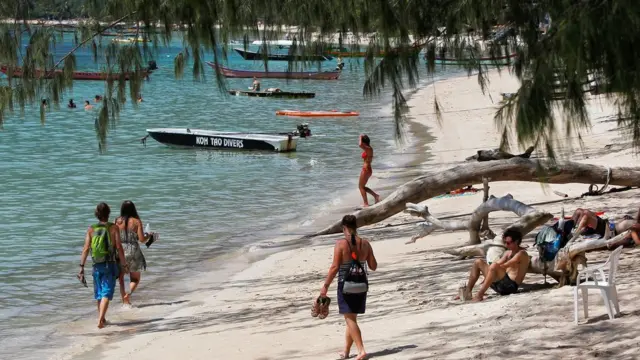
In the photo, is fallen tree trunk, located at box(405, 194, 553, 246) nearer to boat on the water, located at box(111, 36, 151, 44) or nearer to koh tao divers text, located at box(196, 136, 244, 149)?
boat on the water, located at box(111, 36, 151, 44)

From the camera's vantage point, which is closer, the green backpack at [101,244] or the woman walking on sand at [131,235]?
the green backpack at [101,244]

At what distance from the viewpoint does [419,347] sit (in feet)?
30.1

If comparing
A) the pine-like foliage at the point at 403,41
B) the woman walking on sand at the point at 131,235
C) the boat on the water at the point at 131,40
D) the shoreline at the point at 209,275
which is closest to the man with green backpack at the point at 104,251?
the woman walking on sand at the point at 131,235

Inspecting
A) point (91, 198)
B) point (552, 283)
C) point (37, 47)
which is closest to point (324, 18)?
point (37, 47)

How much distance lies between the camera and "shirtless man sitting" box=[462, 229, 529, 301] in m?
10.4

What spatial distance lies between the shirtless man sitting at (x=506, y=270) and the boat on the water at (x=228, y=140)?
22224 mm

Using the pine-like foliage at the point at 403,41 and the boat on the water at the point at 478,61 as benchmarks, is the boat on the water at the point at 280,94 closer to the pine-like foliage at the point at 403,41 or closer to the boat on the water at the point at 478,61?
the pine-like foliage at the point at 403,41

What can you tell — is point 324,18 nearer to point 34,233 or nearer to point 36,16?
point 36,16

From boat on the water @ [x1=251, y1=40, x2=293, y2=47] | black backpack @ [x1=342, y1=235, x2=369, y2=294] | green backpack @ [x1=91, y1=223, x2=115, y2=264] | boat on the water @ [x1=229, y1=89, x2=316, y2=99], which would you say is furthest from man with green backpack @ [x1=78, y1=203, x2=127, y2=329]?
boat on the water @ [x1=229, y1=89, x2=316, y2=99]

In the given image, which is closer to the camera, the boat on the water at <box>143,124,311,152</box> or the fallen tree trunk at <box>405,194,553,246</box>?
the fallen tree trunk at <box>405,194,553,246</box>

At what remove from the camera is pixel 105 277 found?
460 inches

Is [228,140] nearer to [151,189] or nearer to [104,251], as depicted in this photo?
[151,189]

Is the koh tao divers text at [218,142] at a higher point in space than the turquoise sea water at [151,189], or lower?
higher

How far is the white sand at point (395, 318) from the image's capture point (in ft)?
29.0
